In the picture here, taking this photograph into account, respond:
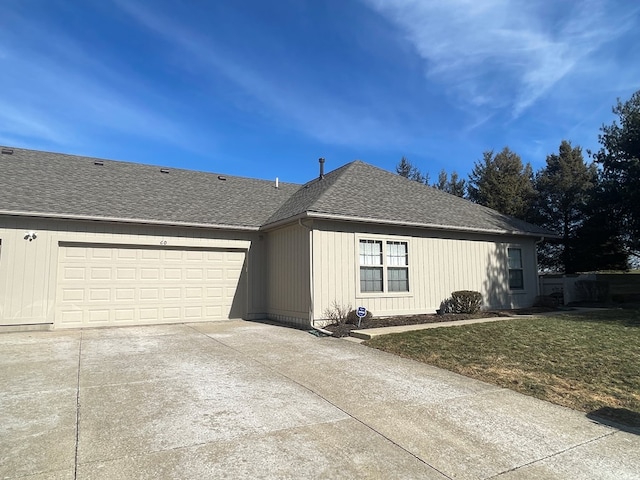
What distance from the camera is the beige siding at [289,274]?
36.3ft

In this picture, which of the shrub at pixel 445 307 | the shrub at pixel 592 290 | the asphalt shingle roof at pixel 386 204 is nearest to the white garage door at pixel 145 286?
the asphalt shingle roof at pixel 386 204

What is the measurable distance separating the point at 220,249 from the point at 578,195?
25.0 metres

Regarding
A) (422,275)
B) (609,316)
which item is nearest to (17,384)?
(422,275)

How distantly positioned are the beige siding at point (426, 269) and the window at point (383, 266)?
6.8 inches

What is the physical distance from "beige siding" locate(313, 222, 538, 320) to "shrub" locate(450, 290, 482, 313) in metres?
0.35

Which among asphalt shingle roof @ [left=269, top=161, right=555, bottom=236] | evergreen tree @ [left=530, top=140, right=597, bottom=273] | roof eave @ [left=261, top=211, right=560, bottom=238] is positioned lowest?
roof eave @ [left=261, top=211, right=560, bottom=238]

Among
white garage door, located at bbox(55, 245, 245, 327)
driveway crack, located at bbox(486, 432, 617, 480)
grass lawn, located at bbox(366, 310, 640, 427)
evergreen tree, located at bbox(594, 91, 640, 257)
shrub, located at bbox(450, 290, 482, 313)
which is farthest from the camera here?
evergreen tree, located at bbox(594, 91, 640, 257)

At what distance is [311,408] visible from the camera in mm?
4684

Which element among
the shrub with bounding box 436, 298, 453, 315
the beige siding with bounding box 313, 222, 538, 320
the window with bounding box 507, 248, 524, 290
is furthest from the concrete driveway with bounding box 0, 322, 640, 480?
the window with bounding box 507, 248, 524, 290

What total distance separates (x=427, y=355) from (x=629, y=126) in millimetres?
18312

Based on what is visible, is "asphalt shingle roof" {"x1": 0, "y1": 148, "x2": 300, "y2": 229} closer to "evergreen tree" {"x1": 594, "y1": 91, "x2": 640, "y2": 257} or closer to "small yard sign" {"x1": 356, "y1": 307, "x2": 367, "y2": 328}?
"small yard sign" {"x1": 356, "y1": 307, "x2": 367, "y2": 328}

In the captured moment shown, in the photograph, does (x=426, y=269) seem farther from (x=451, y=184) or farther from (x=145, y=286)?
(x=451, y=184)

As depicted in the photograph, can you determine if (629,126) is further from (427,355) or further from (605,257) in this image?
(427,355)

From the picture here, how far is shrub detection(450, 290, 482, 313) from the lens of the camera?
41.8ft
